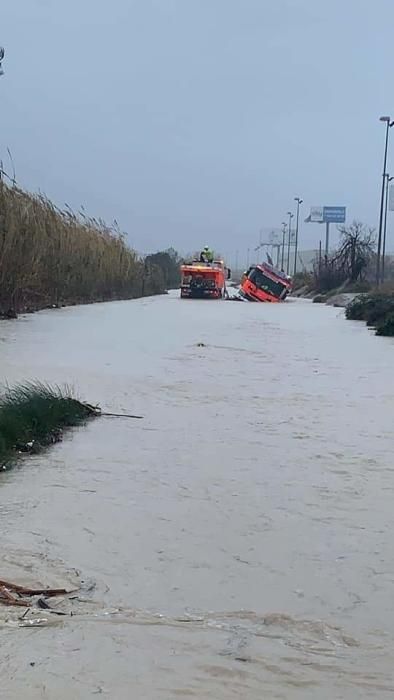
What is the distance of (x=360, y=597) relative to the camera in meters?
4.07

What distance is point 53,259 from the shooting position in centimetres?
2631

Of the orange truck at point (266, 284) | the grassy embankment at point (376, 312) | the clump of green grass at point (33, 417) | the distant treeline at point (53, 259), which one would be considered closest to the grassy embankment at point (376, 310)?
the grassy embankment at point (376, 312)

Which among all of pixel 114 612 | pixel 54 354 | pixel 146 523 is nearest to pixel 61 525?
pixel 146 523

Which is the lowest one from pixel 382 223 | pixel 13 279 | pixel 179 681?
pixel 179 681

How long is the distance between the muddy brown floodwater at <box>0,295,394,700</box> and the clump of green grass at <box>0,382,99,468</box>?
7.6 inches

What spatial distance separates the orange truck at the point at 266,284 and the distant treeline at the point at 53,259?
249 inches

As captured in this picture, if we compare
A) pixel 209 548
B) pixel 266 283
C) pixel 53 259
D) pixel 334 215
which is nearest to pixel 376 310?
pixel 53 259

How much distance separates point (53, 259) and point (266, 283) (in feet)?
75.5

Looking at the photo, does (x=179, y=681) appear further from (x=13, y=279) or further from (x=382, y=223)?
(x=382, y=223)

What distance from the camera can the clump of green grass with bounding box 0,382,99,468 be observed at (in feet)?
21.4

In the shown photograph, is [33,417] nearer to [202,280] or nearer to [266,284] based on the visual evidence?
[202,280]

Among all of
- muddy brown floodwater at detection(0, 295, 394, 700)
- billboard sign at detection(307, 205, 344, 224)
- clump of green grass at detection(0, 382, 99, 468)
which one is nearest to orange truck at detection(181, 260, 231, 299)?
muddy brown floodwater at detection(0, 295, 394, 700)

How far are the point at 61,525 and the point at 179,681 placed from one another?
188cm

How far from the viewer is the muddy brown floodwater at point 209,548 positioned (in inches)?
128
